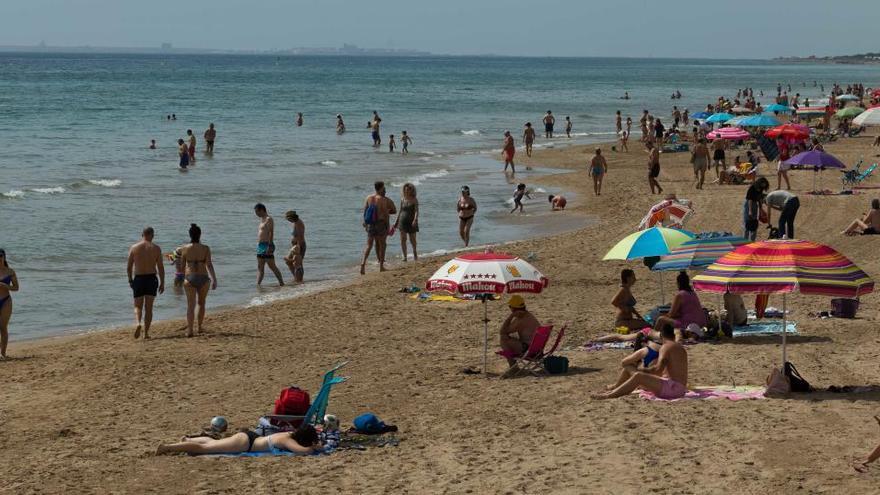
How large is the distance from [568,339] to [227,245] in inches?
390

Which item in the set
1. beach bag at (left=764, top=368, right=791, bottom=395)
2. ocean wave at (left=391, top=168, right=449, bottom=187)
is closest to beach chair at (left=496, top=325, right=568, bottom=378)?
beach bag at (left=764, top=368, right=791, bottom=395)

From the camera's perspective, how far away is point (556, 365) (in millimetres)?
10906

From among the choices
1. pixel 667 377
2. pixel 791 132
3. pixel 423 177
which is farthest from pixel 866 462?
pixel 423 177

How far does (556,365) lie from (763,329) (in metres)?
2.59

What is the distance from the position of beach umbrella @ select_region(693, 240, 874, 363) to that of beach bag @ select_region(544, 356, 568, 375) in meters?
1.81

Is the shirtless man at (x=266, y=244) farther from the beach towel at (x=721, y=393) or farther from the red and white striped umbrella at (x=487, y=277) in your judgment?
the beach towel at (x=721, y=393)

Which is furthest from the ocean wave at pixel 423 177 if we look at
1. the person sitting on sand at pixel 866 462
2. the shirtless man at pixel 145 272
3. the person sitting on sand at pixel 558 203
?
the person sitting on sand at pixel 866 462

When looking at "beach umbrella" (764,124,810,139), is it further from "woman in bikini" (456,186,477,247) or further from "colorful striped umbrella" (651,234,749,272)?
"colorful striped umbrella" (651,234,749,272)

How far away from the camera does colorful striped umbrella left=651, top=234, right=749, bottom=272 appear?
1154 centimetres

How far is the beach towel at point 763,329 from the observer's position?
39.5 ft

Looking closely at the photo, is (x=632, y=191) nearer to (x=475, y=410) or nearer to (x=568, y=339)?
(x=568, y=339)

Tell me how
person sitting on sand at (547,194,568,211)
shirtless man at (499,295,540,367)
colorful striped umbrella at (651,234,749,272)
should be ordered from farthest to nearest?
person sitting on sand at (547,194,568,211) → colorful striped umbrella at (651,234,749,272) → shirtless man at (499,295,540,367)

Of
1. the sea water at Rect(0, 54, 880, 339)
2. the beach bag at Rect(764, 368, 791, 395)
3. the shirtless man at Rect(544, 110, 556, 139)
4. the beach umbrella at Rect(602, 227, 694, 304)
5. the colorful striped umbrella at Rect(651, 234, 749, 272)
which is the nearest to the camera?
the beach bag at Rect(764, 368, 791, 395)

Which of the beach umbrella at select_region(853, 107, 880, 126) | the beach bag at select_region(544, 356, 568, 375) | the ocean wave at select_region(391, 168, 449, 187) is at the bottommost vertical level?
the ocean wave at select_region(391, 168, 449, 187)
